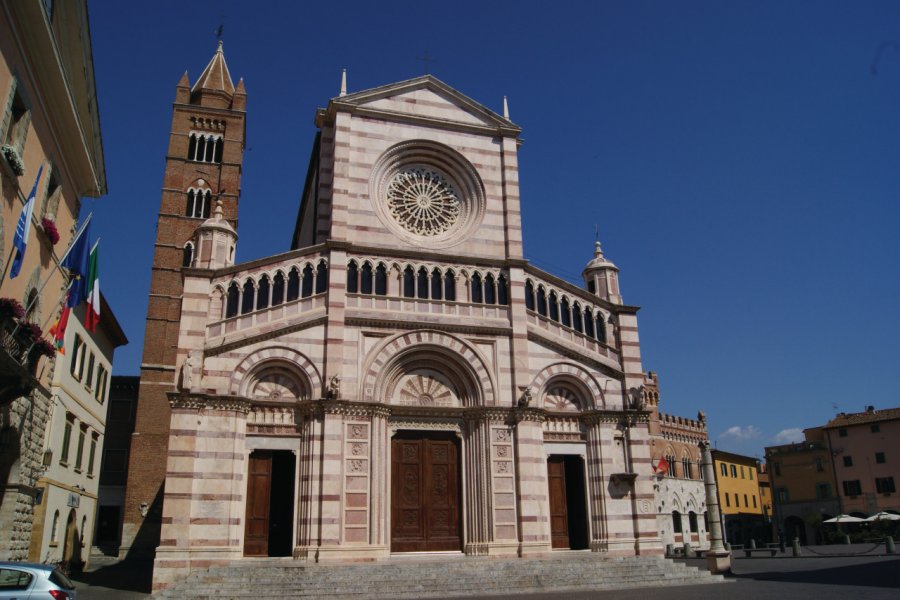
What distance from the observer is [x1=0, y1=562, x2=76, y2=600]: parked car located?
11930 millimetres

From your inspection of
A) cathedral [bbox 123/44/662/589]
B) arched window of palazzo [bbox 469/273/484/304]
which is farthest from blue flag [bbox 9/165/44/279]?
arched window of palazzo [bbox 469/273/484/304]

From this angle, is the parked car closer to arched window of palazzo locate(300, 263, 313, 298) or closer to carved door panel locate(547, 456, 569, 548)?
arched window of palazzo locate(300, 263, 313, 298)

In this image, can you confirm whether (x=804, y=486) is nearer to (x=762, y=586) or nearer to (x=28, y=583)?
(x=762, y=586)

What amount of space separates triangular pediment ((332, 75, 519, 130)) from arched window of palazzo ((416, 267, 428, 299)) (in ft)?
22.2

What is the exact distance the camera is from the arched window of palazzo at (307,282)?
25.4 meters

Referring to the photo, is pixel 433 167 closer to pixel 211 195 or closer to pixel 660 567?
pixel 660 567

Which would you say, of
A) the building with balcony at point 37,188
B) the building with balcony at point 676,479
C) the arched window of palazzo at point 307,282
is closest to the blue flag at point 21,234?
the building with balcony at point 37,188

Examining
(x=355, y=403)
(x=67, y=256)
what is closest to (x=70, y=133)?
(x=67, y=256)

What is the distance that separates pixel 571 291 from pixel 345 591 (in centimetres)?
1480

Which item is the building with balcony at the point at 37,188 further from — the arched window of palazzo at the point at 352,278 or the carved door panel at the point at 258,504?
the arched window of palazzo at the point at 352,278

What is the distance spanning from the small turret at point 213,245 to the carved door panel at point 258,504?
274 inches

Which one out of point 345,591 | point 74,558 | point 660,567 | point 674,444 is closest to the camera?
point 345,591

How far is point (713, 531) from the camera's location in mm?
26266

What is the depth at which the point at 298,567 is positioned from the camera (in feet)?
69.7
